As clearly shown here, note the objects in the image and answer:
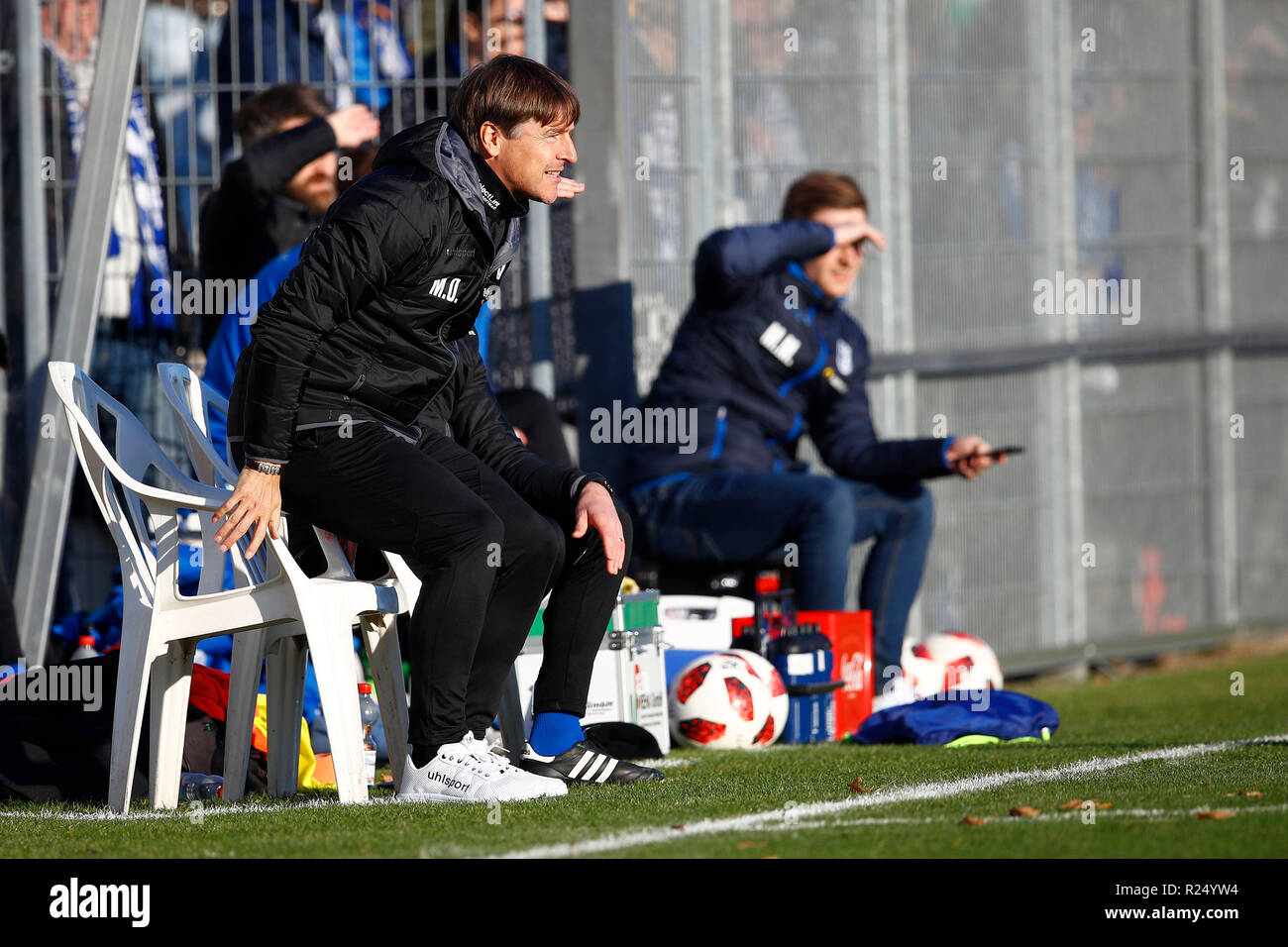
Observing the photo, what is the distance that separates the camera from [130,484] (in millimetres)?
4445

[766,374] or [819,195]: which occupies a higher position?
[819,195]

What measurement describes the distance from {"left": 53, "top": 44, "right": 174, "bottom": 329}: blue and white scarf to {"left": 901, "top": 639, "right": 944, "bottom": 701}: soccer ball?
339 cm

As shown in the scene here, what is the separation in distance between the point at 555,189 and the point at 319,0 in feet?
12.0

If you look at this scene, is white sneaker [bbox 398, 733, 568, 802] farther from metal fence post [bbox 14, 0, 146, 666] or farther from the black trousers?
metal fence post [bbox 14, 0, 146, 666]

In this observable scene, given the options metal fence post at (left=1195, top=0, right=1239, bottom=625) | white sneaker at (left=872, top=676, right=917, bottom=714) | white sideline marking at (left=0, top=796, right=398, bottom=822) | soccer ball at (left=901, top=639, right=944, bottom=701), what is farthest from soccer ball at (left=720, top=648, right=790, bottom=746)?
→ metal fence post at (left=1195, top=0, right=1239, bottom=625)

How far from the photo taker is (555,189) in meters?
4.58

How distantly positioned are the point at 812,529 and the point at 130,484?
3.12 m

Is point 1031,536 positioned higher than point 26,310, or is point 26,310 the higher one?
point 26,310

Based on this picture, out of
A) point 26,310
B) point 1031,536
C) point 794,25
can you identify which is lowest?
point 1031,536

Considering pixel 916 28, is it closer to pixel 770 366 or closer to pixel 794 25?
pixel 794 25

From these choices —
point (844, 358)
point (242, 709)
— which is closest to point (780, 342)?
point (844, 358)

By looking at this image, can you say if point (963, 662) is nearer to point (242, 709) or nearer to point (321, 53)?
point (242, 709)
